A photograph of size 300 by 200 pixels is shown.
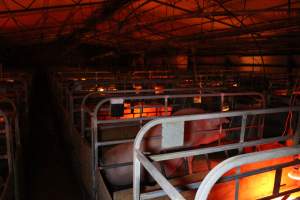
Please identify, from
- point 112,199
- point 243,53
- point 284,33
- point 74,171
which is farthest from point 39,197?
point 243,53

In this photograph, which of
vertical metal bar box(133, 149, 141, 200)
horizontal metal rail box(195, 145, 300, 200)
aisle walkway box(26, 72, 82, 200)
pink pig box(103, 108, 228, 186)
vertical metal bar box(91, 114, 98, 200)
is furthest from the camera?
aisle walkway box(26, 72, 82, 200)

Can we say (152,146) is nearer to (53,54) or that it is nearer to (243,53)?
(243,53)

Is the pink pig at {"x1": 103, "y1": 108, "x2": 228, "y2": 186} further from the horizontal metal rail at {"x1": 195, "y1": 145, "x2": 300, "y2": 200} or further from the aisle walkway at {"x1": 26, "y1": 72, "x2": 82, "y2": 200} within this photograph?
the horizontal metal rail at {"x1": 195, "y1": 145, "x2": 300, "y2": 200}

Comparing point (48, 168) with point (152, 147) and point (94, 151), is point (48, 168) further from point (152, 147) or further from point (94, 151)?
point (152, 147)

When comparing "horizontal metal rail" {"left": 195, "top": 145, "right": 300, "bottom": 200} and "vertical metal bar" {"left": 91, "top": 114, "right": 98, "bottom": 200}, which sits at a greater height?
"horizontal metal rail" {"left": 195, "top": 145, "right": 300, "bottom": 200}

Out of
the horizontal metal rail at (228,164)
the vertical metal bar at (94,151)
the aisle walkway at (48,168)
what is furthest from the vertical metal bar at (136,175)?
the aisle walkway at (48,168)

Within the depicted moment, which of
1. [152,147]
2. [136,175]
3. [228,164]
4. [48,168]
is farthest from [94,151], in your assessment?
[48,168]

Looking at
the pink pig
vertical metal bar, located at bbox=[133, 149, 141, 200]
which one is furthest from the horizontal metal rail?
the pink pig

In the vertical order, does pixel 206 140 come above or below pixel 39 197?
above

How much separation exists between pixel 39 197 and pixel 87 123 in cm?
178

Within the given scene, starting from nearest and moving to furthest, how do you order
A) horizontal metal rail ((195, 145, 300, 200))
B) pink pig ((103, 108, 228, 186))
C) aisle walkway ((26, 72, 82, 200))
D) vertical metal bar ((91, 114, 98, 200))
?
horizontal metal rail ((195, 145, 300, 200)), vertical metal bar ((91, 114, 98, 200)), pink pig ((103, 108, 228, 186)), aisle walkway ((26, 72, 82, 200))

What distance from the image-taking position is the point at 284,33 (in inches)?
287

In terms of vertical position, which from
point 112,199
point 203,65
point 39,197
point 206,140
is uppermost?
point 203,65

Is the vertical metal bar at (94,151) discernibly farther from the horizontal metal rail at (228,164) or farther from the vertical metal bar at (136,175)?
the horizontal metal rail at (228,164)
